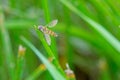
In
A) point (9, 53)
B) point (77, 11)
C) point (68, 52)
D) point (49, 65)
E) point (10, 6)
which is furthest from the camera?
point (10, 6)

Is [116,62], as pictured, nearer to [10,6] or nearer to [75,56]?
[75,56]

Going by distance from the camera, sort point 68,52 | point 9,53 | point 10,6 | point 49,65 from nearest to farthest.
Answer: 1. point 49,65
2. point 9,53
3. point 68,52
4. point 10,6

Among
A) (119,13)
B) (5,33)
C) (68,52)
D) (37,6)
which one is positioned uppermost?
(37,6)

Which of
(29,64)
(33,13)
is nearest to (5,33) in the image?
(29,64)

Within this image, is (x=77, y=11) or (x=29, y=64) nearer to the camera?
(x=77, y=11)

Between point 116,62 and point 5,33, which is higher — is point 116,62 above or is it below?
below

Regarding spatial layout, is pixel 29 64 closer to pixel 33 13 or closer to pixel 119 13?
pixel 33 13
